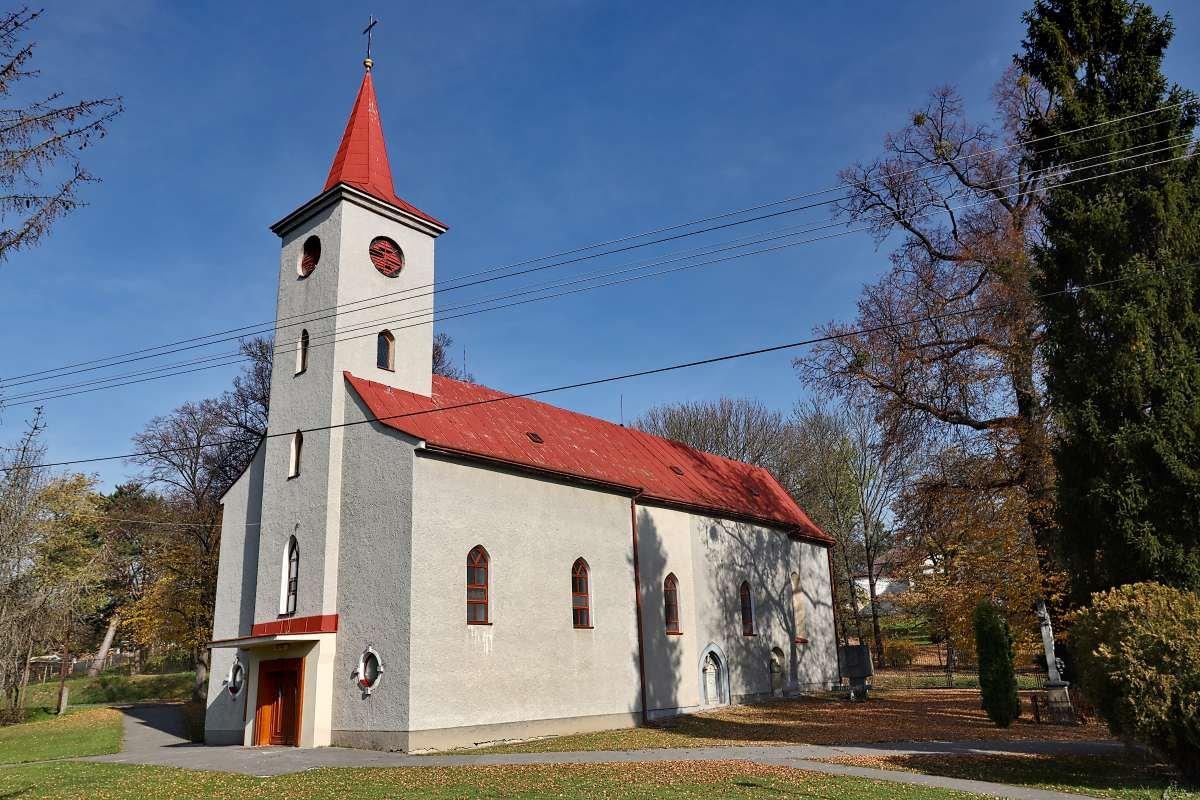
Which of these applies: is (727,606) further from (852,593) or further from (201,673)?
(201,673)

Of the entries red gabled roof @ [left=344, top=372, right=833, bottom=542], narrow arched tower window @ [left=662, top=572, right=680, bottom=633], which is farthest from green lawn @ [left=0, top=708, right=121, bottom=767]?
narrow arched tower window @ [left=662, top=572, right=680, bottom=633]

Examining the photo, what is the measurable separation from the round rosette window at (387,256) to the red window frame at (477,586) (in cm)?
799

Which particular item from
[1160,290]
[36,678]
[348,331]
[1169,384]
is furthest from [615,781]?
[36,678]

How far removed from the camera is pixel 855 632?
144 feet

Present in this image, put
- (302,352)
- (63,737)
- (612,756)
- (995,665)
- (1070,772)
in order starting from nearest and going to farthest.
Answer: (1070,772) < (612,756) < (995,665) < (302,352) < (63,737)

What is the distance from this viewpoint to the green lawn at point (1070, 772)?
10.4 m

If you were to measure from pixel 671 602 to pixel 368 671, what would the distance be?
9.95 m

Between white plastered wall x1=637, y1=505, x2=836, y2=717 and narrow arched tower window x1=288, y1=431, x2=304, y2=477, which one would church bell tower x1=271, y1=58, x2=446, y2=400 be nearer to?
narrow arched tower window x1=288, y1=431, x2=304, y2=477

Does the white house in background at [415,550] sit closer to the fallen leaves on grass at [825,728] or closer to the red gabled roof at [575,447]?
the red gabled roof at [575,447]

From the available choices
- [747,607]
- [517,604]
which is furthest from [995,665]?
[517,604]

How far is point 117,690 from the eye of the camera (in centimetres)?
4141

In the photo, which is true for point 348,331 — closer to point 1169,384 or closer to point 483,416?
point 483,416

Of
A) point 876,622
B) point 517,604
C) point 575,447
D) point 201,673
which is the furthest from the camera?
point 876,622

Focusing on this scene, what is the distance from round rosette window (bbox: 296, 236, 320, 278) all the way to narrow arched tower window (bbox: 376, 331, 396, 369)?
8.95 feet
